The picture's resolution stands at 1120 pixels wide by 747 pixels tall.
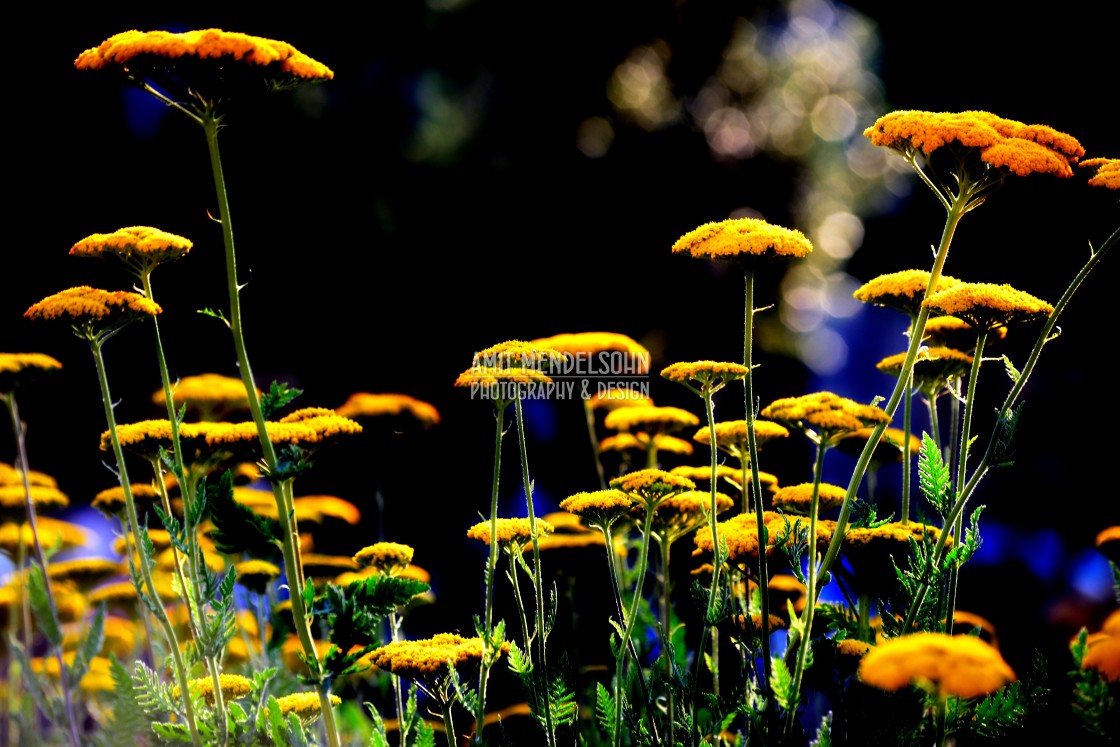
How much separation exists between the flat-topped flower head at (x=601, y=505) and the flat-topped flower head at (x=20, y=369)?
6.62 ft

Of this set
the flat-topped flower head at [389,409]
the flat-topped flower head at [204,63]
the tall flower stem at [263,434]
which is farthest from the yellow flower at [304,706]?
the flat-topped flower head at [204,63]

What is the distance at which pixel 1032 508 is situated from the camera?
7418 millimetres

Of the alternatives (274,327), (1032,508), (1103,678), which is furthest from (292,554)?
(1032,508)

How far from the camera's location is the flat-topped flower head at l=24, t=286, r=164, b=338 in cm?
259

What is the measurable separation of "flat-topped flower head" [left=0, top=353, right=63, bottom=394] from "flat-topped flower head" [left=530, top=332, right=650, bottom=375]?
203 cm

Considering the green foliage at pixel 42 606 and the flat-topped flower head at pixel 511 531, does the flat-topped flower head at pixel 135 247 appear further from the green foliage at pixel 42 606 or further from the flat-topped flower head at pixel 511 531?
the flat-topped flower head at pixel 511 531

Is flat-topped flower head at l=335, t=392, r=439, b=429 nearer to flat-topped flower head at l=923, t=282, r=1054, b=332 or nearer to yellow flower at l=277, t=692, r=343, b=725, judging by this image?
yellow flower at l=277, t=692, r=343, b=725

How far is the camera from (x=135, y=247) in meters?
2.64

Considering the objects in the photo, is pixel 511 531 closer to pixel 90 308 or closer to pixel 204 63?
pixel 90 308

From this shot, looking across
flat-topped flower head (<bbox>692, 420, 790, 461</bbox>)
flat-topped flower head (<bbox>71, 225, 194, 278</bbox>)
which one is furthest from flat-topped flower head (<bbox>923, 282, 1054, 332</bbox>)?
flat-topped flower head (<bbox>71, 225, 194, 278</bbox>)

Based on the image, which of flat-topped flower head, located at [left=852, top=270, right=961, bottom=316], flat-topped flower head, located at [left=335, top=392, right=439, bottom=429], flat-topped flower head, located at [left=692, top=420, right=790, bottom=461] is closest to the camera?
flat-topped flower head, located at [left=852, top=270, right=961, bottom=316]

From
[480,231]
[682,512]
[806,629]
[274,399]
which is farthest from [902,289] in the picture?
[480,231]

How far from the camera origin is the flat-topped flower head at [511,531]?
2.88m

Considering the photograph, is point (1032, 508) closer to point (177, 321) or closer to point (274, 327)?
point (274, 327)
